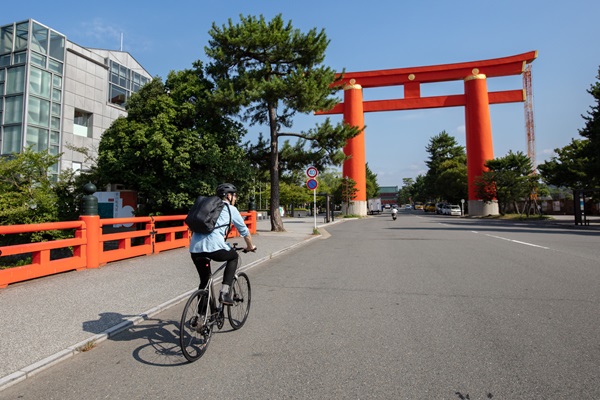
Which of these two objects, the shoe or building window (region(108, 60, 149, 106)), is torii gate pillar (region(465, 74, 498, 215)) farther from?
the shoe

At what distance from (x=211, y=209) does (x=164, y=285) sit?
3.67 metres

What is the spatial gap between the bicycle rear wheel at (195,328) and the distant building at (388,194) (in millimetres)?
172135

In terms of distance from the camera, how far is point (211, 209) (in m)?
4.21

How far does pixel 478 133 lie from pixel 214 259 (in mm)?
49459

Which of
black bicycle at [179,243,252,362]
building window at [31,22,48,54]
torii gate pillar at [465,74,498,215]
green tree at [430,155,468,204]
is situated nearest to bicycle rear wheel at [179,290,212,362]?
black bicycle at [179,243,252,362]

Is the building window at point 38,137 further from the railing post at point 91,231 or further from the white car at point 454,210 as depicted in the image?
the white car at point 454,210

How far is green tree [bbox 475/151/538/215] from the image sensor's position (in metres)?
40.2

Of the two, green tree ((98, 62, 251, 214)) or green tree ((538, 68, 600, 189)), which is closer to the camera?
green tree ((98, 62, 251, 214))

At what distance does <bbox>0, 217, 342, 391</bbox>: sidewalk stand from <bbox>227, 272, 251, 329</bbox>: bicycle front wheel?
132 cm

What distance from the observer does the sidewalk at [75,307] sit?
399 centimetres

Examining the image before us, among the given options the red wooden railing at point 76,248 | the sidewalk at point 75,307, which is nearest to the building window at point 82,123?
the red wooden railing at point 76,248

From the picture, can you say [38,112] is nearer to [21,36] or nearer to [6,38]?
[21,36]

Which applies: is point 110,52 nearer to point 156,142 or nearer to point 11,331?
point 156,142

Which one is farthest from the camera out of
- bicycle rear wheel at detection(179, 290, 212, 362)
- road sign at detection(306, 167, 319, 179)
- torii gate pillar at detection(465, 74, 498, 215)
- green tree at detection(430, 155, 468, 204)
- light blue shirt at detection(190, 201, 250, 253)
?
green tree at detection(430, 155, 468, 204)
